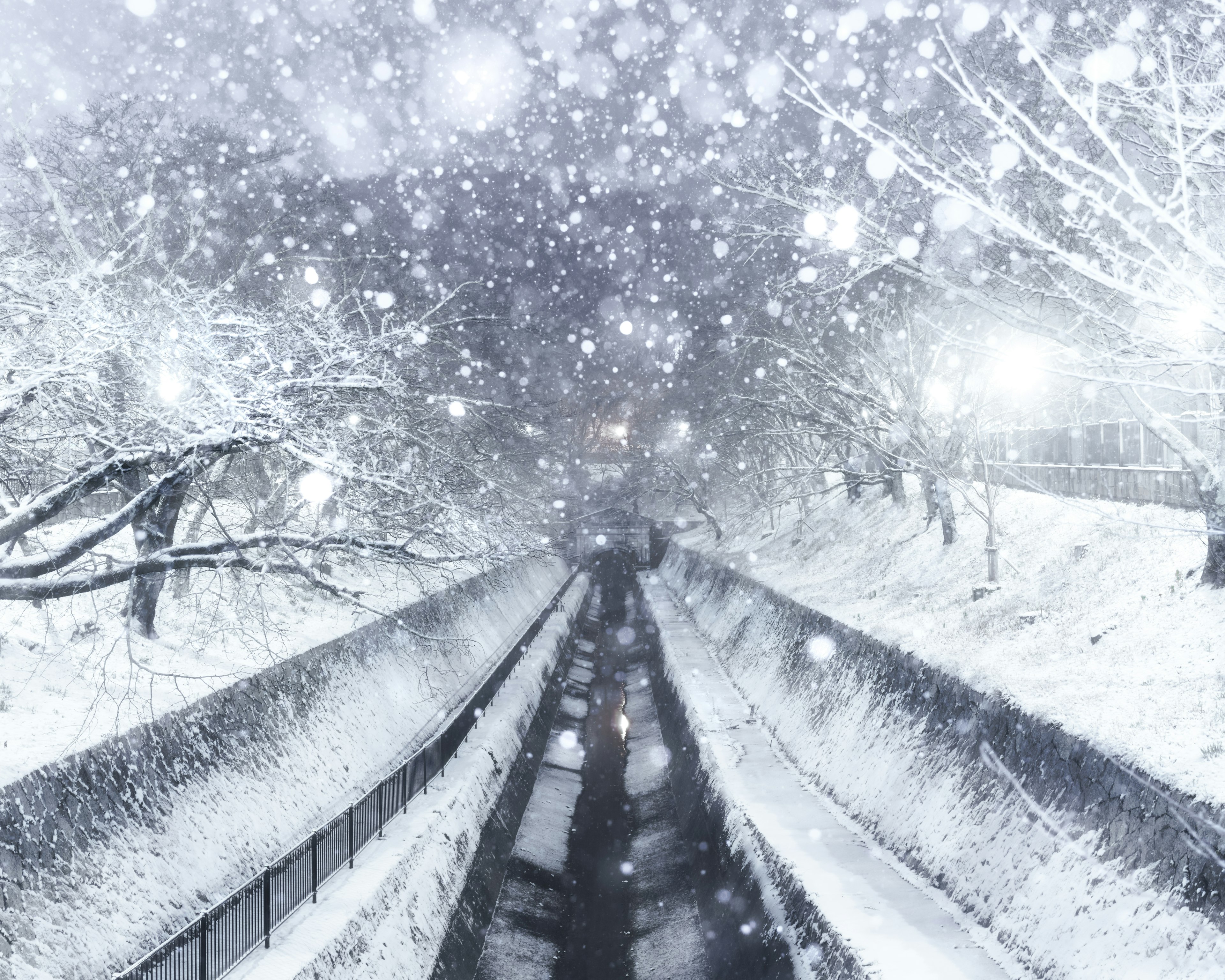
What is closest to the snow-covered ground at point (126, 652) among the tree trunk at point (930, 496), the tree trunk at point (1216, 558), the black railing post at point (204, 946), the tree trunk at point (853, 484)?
the black railing post at point (204, 946)

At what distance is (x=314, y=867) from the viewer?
416 inches

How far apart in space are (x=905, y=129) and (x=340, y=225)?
17.0 metres

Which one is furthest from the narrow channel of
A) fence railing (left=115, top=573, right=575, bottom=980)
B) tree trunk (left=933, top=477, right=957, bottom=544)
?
tree trunk (left=933, top=477, right=957, bottom=544)

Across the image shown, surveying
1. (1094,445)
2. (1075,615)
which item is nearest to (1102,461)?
(1094,445)

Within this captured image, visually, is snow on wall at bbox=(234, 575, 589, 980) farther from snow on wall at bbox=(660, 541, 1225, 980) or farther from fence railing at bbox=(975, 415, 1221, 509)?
fence railing at bbox=(975, 415, 1221, 509)

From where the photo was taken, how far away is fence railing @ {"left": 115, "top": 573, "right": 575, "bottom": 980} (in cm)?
793

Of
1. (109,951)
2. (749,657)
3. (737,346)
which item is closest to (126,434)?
(109,951)

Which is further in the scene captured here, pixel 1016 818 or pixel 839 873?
pixel 839 873

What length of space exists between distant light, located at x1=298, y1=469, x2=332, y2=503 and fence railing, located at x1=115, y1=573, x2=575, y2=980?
164 inches

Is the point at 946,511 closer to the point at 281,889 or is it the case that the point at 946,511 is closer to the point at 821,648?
the point at 821,648

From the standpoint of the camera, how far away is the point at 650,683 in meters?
31.3

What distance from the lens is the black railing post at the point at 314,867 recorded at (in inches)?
416

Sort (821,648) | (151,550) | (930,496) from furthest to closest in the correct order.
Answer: (930,496) < (821,648) < (151,550)

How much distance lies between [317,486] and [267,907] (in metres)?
5.72
